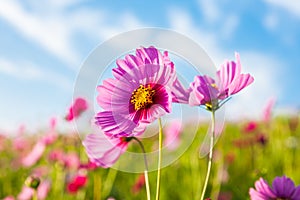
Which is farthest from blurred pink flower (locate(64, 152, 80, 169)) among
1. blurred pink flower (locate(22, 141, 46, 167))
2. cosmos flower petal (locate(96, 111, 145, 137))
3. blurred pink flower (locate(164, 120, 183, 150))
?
cosmos flower petal (locate(96, 111, 145, 137))

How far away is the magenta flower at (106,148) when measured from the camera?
0.61 metres

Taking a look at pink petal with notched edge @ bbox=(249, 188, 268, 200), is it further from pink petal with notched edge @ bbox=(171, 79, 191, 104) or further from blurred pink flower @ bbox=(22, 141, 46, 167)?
blurred pink flower @ bbox=(22, 141, 46, 167)

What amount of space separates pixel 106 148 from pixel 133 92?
0.48ft

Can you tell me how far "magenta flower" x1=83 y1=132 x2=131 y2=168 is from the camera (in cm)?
61

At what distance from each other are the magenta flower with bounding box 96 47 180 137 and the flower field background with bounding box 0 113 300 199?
634 millimetres

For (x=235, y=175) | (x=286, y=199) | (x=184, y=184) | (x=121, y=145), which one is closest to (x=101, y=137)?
(x=121, y=145)

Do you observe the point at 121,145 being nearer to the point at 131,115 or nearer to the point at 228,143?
the point at 131,115

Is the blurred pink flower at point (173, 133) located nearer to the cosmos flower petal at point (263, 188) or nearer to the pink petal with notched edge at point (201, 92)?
the pink petal with notched edge at point (201, 92)

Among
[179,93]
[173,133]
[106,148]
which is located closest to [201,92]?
[179,93]

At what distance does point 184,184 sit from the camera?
5.97ft

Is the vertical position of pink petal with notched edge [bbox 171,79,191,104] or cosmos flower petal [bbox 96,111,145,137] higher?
pink petal with notched edge [bbox 171,79,191,104]

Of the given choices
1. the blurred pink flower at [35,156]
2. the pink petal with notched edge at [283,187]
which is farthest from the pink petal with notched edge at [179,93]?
the blurred pink flower at [35,156]

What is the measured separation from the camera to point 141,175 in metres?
1.88

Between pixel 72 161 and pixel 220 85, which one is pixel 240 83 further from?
pixel 72 161
